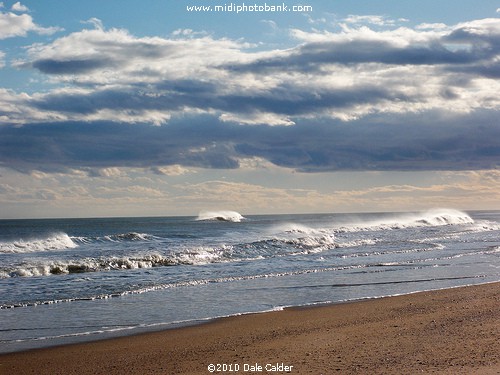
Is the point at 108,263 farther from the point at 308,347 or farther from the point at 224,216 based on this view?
the point at 224,216

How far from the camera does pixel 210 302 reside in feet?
48.9

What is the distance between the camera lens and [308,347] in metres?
9.70

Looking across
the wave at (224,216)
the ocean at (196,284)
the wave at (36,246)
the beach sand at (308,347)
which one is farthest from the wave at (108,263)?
the wave at (224,216)

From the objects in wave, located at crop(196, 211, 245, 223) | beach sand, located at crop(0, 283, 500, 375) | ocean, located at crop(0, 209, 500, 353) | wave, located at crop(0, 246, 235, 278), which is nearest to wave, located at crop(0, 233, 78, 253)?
wave, located at crop(0, 246, 235, 278)

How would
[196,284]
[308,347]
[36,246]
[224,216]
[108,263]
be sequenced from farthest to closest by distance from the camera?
[224,216], [36,246], [108,263], [196,284], [308,347]

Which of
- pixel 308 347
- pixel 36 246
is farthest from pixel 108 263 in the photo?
pixel 308 347

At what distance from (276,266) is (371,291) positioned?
7856 millimetres

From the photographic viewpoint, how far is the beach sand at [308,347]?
333 inches

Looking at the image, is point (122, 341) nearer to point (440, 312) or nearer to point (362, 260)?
point (440, 312)

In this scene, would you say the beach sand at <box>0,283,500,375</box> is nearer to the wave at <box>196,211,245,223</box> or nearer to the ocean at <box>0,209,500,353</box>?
the ocean at <box>0,209,500,353</box>

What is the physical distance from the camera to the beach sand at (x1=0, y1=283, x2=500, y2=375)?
8461 millimetres

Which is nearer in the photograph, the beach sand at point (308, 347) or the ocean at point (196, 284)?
the beach sand at point (308, 347)

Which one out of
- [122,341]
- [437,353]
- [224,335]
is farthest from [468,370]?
[122,341]

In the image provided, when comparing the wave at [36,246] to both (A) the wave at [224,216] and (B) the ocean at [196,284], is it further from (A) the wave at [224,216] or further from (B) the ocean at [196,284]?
(A) the wave at [224,216]
